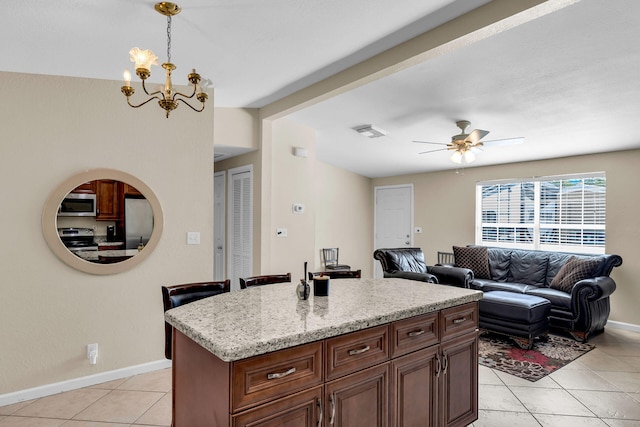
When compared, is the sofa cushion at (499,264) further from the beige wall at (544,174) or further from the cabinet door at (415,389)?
the cabinet door at (415,389)

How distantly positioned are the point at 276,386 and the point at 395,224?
6.54 metres

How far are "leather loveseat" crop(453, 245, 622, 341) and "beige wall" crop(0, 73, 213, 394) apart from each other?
4005 millimetres

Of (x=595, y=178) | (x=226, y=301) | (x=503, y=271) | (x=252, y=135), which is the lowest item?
(x=503, y=271)

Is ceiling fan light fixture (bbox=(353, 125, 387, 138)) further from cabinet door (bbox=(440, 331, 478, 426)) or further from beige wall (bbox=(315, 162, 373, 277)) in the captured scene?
cabinet door (bbox=(440, 331, 478, 426))

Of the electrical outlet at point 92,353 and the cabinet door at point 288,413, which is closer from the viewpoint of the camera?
the cabinet door at point 288,413

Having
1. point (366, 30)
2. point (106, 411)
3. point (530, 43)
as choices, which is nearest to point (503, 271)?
point (530, 43)

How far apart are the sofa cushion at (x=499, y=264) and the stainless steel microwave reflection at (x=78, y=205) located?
5192mm

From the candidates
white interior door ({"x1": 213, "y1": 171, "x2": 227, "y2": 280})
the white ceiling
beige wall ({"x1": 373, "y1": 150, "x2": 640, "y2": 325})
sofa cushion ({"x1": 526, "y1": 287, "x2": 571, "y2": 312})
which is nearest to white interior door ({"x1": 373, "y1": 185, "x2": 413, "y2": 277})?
beige wall ({"x1": 373, "y1": 150, "x2": 640, "y2": 325})

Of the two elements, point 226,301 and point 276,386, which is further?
point 226,301

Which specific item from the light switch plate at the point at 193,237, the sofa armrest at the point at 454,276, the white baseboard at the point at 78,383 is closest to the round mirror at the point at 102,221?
the light switch plate at the point at 193,237

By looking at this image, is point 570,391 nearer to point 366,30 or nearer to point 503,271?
point 503,271

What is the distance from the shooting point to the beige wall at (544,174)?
4.69 meters

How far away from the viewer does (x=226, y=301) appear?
6.61ft

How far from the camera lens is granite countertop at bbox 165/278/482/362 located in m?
1.39
